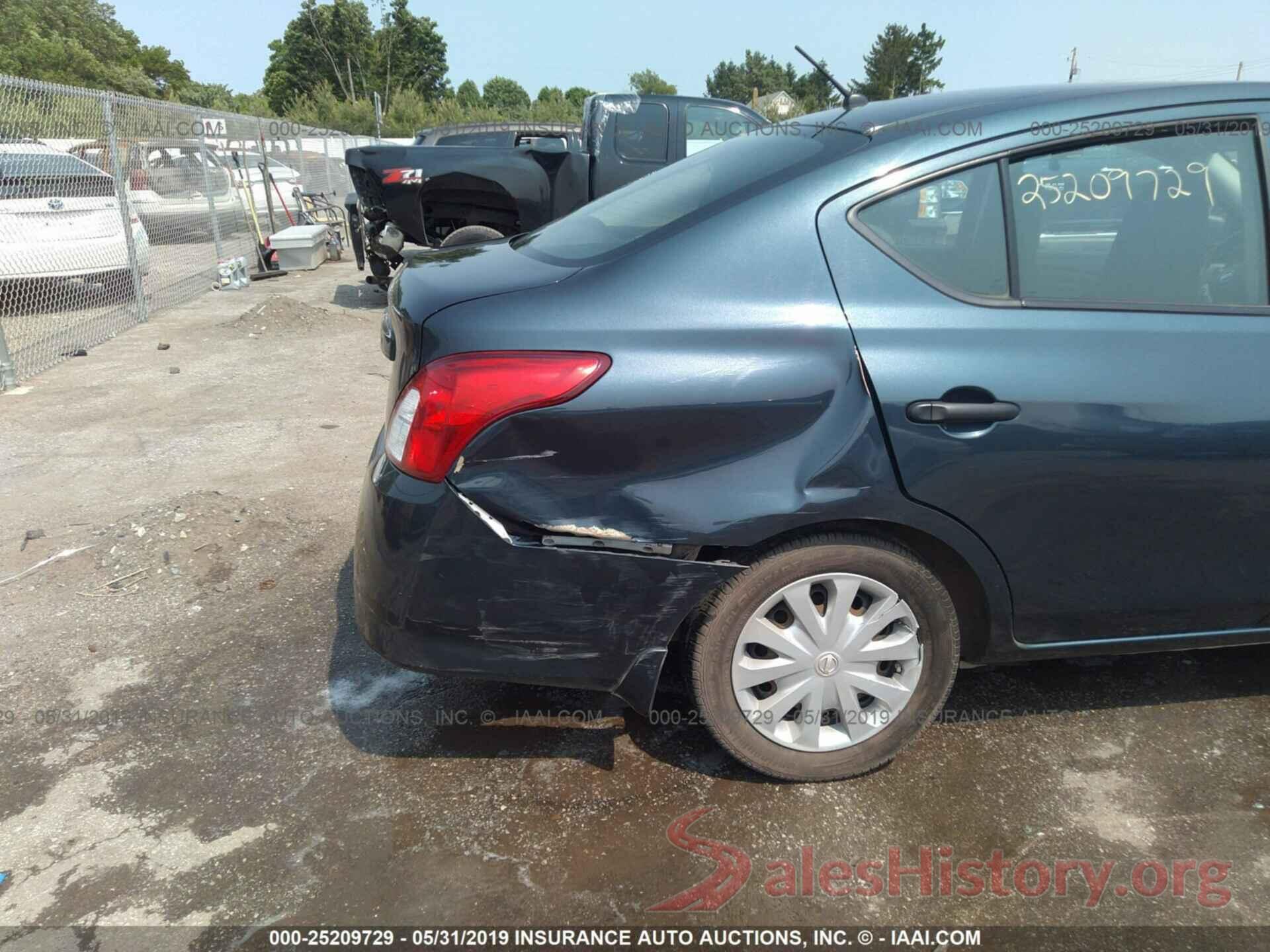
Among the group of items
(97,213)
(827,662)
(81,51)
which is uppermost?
(81,51)

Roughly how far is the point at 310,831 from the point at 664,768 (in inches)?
38.2

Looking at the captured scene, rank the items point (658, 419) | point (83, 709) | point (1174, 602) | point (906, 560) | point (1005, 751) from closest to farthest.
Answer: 1. point (658, 419)
2. point (906, 560)
3. point (1174, 602)
4. point (1005, 751)
5. point (83, 709)

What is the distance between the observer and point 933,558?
2314 millimetres

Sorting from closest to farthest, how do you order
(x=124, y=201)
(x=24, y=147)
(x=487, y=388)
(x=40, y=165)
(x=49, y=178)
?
1. (x=487, y=388)
2. (x=24, y=147)
3. (x=40, y=165)
4. (x=49, y=178)
5. (x=124, y=201)

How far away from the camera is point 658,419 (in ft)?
6.79

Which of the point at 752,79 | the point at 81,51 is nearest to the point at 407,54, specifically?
the point at 81,51

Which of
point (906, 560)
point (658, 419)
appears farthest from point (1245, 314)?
point (658, 419)

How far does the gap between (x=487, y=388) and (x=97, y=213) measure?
866cm

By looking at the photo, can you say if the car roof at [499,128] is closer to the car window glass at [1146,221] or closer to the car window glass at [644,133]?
the car window glass at [644,133]

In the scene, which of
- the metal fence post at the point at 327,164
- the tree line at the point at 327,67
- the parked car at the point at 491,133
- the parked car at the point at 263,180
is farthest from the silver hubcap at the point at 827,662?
the tree line at the point at 327,67

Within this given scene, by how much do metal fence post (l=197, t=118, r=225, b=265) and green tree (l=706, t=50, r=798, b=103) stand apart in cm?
10144

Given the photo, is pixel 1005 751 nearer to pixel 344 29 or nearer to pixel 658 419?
pixel 658 419

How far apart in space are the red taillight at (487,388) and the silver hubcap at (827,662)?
29.4 inches

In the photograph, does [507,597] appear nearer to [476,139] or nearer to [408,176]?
[408,176]
